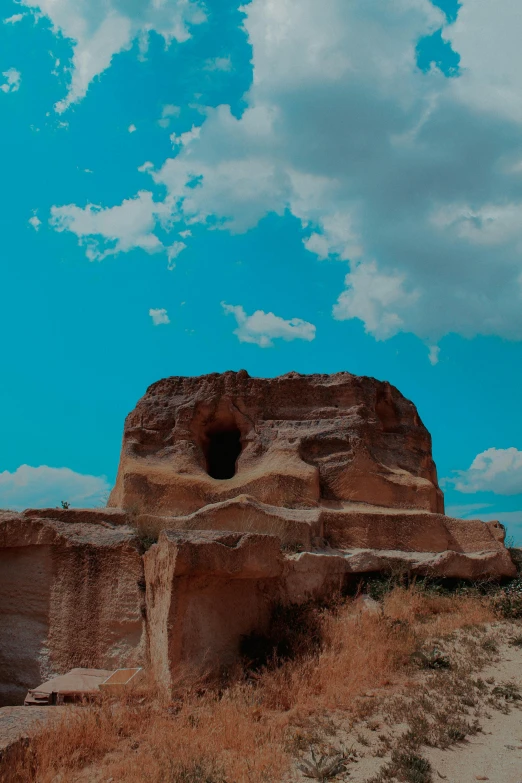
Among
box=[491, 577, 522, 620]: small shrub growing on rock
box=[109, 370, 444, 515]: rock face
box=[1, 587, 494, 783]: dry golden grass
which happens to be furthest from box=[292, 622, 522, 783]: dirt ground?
box=[109, 370, 444, 515]: rock face

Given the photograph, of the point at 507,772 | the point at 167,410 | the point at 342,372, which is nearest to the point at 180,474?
the point at 167,410

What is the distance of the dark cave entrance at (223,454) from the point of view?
13320 millimetres

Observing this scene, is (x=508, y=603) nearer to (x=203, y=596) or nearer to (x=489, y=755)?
(x=489, y=755)

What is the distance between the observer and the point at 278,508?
1000cm

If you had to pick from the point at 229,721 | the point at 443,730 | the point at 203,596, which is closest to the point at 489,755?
the point at 443,730

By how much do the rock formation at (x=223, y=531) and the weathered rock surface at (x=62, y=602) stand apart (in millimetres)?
15

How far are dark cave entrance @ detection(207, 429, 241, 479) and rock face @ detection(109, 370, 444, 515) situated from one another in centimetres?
2

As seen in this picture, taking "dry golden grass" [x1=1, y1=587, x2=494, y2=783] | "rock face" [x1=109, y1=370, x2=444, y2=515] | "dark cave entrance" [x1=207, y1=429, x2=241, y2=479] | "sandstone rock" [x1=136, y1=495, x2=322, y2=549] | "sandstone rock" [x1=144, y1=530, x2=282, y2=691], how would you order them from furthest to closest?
"dark cave entrance" [x1=207, y1=429, x2=241, y2=479] < "rock face" [x1=109, y1=370, x2=444, y2=515] < "sandstone rock" [x1=136, y1=495, x2=322, y2=549] < "sandstone rock" [x1=144, y1=530, x2=282, y2=691] < "dry golden grass" [x1=1, y1=587, x2=494, y2=783]

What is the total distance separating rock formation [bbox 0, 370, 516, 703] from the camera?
6.45 m

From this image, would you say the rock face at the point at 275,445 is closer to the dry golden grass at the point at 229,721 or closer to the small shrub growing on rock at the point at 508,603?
the small shrub growing on rock at the point at 508,603

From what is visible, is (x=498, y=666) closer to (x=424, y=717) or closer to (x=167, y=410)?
(x=424, y=717)

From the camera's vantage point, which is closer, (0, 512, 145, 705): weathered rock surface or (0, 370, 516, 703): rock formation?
(0, 370, 516, 703): rock formation

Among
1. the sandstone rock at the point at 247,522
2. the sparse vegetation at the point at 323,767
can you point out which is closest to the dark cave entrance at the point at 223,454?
the sandstone rock at the point at 247,522

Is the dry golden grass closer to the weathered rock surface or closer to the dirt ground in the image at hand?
the dirt ground
